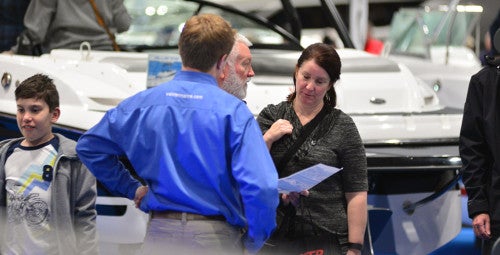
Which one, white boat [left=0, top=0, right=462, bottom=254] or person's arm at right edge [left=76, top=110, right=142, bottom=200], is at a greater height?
person's arm at right edge [left=76, top=110, right=142, bottom=200]

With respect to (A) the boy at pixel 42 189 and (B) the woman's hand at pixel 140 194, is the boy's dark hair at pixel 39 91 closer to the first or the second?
(A) the boy at pixel 42 189

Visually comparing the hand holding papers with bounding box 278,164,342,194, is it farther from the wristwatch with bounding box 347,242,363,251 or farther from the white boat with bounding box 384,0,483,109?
the white boat with bounding box 384,0,483,109

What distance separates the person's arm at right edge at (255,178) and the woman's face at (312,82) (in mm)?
828

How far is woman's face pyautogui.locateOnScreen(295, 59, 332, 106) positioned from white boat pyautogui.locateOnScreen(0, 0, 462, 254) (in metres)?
1.57

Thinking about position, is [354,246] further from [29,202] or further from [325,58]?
[29,202]

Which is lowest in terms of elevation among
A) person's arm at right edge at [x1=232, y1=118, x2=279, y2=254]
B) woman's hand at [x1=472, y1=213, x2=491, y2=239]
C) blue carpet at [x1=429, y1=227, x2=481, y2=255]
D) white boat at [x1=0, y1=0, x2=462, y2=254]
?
blue carpet at [x1=429, y1=227, x2=481, y2=255]

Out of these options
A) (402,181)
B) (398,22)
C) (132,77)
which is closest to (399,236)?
(402,181)

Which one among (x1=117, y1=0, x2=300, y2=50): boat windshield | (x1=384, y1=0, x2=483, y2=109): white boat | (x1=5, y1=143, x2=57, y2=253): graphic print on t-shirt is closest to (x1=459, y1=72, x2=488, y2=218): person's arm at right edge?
(x1=5, y1=143, x2=57, y2=253): graphic print on t-shirt

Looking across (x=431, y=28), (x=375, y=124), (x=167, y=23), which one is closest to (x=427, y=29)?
(x=431, y=28)

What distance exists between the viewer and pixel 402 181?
696 centimetres

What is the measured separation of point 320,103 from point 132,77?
248cm

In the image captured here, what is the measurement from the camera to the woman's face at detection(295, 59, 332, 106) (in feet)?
16.0

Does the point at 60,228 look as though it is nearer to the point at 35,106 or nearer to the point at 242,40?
the point at 35,106

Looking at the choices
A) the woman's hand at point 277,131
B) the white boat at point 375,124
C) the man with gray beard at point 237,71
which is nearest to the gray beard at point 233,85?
the man with gray beard at point 237,71
